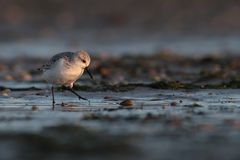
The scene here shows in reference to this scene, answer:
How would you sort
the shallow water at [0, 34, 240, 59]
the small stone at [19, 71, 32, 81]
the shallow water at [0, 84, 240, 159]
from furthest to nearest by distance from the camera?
1. the shallow water at [0, 34, 240, 59]
2. the small stone at [19, 71, 32, 81]
3. the shallow water at [0, 84, 240, 159]

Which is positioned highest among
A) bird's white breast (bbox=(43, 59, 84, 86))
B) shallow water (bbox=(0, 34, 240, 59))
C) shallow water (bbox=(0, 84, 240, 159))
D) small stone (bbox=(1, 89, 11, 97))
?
shallow water (bbox=(0, 34, 240, 59))

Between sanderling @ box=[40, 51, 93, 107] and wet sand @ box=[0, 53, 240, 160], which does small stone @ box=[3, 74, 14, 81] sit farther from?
sanderling @ box=[40, 51, 93, 107]

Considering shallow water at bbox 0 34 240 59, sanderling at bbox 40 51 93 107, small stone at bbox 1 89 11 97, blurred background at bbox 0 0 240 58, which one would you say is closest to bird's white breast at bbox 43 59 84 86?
sanderling at bbox 40 51 93 107

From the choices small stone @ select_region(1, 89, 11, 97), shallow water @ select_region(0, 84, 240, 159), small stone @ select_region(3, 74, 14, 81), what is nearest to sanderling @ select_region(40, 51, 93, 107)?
shallow water @ select_region(0, 84, 240, 159)

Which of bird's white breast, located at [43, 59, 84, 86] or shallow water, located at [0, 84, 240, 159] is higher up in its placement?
bird's white breast, located at [43, 59, 84, 86]

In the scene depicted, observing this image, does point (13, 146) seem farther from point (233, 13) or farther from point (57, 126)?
point (233, 13)

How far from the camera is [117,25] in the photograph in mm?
27219

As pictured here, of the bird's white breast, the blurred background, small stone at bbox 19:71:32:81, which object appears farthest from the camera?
the blurred background

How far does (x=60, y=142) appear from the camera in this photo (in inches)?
292

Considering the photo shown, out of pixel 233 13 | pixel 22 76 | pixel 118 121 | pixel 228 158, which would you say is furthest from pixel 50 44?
pixel 228 158

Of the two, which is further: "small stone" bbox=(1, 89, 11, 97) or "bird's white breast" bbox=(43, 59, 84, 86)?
"small stone" bbox=(1, 89, 11, 97)

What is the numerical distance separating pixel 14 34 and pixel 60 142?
1963 centimetres

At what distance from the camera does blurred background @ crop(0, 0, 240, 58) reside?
25.2m

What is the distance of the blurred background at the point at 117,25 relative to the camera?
25.2 m
